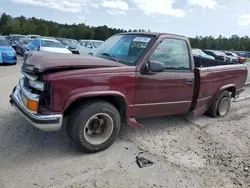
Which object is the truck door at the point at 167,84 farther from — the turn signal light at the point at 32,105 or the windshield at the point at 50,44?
the windshield at the point at 50,44

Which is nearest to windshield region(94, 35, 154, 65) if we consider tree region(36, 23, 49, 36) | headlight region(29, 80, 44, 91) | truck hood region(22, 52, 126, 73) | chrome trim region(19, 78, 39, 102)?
truck hood region(22, 52, 126, 73)

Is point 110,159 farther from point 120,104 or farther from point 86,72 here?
point 86,72

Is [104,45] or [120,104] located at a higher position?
[104,45]

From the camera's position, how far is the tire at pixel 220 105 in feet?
18.5

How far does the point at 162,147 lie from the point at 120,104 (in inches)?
41.1

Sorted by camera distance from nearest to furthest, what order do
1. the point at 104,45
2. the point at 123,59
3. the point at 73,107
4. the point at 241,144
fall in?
the point at 73,107 < the point at 123,59 < the point at 241,144 < the point at 104,45

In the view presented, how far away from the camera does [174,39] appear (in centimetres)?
452

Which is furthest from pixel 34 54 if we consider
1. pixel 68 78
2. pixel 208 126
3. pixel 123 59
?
pixel 208 126

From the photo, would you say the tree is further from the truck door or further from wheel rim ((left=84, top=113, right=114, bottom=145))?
Result: wheel rim ((left=84, top=113, right=114, bottom=145))

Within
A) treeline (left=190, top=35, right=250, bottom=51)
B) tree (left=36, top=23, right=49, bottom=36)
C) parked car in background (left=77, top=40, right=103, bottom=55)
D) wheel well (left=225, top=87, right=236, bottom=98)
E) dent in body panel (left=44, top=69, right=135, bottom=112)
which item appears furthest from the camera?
treeline (left=190, top=35, right=250, bottom=51)

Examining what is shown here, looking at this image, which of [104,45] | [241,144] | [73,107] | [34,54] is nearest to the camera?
[73,107]

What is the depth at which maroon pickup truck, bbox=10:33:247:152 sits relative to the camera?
10.8 ft

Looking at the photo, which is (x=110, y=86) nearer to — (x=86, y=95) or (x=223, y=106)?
(x=86, y=95)

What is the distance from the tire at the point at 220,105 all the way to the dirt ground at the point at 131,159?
2.41 ft
